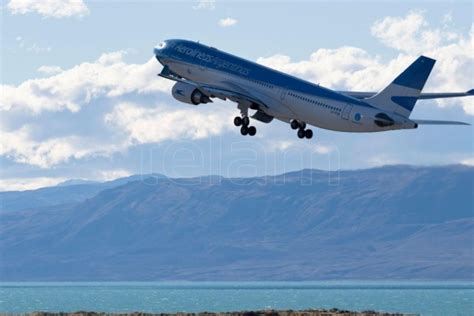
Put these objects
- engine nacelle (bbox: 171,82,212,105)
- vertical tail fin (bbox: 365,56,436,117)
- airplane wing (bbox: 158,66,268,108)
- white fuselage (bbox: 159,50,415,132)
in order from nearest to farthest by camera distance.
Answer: vertical tail fin (bbox: 365,56,436,117) < white fuselage (bbox: 159,50,415,132) < airplane wing (bbox: 158,66,268,108) < engine nacelle (bbox: 171,82,212,105)

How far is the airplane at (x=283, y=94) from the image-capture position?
11200 cm

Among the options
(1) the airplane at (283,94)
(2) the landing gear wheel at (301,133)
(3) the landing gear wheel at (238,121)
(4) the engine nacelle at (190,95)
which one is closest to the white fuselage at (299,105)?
(1) the airplane at (283,94)

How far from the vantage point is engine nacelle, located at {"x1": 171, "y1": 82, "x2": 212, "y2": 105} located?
123625mm

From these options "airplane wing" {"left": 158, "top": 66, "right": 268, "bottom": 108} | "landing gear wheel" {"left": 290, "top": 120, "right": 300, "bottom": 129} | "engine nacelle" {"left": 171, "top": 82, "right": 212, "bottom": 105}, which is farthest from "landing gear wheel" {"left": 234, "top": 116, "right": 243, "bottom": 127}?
"landing gear wheel" {"left": 290, "top": 120, "right": 300, "bottom": 129}

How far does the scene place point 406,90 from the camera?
112m

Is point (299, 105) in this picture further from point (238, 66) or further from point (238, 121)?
point (238, 66)

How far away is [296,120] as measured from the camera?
12088 centimetres

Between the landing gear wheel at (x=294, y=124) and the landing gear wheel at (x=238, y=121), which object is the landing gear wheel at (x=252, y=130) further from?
the landing gear wheel at (x=294, y=124)

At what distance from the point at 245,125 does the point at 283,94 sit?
5631 millimetres

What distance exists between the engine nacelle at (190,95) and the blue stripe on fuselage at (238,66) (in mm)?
3195

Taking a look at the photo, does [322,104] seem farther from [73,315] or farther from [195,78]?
[73,315]

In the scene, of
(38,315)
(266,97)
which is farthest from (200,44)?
(38,315)

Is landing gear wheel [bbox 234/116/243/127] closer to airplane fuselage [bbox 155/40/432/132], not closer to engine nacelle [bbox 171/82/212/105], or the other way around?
airplane fuselage [bbox 155/40/432/132]

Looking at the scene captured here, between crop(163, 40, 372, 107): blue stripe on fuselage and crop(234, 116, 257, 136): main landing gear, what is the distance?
422 cm
